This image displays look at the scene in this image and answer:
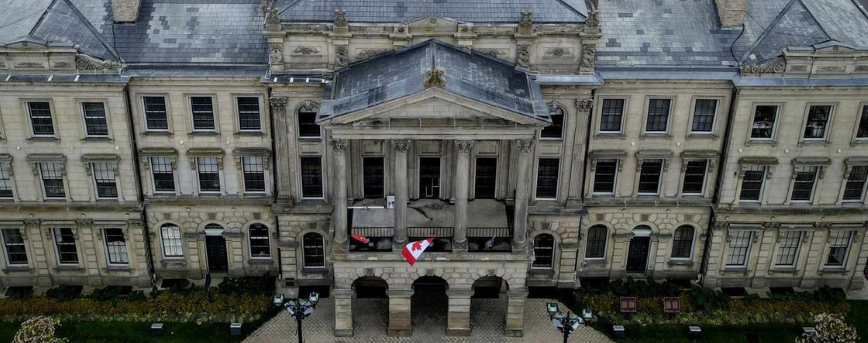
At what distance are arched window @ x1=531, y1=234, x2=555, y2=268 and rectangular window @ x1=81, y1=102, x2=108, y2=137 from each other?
26.8m

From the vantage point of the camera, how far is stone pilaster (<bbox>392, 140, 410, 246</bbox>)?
4519 cm

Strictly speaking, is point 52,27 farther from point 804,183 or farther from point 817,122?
point 804,183

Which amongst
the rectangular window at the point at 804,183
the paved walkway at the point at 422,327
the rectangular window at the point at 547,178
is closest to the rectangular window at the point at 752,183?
the rectangular window at the point at 804,183

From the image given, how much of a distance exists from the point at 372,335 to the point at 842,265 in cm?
3052

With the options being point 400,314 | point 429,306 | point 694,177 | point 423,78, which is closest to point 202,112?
point 423,78

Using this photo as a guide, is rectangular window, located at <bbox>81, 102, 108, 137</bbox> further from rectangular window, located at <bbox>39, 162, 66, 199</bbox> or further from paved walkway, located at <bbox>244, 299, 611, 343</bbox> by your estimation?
paved walkway, located at <bbox>244, 299, 611, 343</bbox>

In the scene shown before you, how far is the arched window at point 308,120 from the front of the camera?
49.5 m

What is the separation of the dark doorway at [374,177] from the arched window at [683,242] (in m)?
19.1

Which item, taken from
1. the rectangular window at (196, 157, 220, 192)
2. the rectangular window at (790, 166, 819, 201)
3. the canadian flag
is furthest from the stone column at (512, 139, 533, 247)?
the rectangular window at (196, 157, 220, 192)

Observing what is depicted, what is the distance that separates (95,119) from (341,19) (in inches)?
624

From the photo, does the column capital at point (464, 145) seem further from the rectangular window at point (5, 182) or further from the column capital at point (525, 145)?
the rectangular window at point (5, 182)

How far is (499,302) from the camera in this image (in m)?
53.7

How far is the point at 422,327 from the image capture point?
168 feet

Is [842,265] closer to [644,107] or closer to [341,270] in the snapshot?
[644,107]
